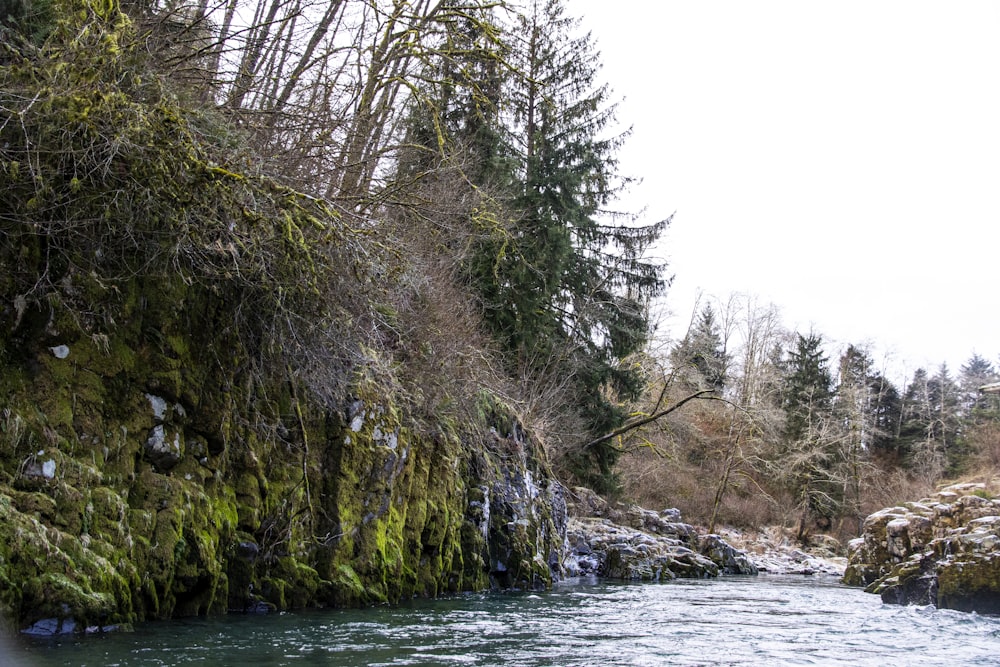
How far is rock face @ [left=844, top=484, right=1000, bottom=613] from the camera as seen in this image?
40.2 ft

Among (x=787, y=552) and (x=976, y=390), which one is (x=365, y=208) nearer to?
(x=787, y=552)

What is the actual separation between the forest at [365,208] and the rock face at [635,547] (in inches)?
40.5

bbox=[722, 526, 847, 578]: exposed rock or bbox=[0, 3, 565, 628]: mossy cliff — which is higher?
bbox=[0, 3, 565, 628]: mossy cliff

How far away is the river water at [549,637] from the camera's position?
5.82 meters

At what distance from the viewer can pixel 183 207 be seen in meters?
6.82

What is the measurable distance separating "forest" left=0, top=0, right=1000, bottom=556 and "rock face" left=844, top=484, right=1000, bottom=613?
24.2 ft

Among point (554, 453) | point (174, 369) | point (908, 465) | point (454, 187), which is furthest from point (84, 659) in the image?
point (908, 465)

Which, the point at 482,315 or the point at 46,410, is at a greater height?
the point at 482,315

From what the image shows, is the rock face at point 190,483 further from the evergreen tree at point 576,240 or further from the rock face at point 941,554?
the evergreen tree at point 576,240

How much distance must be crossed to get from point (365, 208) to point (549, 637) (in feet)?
19.7

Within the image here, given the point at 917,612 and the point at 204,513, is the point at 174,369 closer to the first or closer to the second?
the point at 204,513

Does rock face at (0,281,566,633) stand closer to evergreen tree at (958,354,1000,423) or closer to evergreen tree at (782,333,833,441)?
evergreen tree at (782,333,833,441)

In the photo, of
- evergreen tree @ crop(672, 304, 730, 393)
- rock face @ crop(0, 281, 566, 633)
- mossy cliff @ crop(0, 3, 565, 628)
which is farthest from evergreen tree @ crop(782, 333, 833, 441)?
mossy cliff @ crop(0, 3, 565, 628)

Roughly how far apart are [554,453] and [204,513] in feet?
45.5
